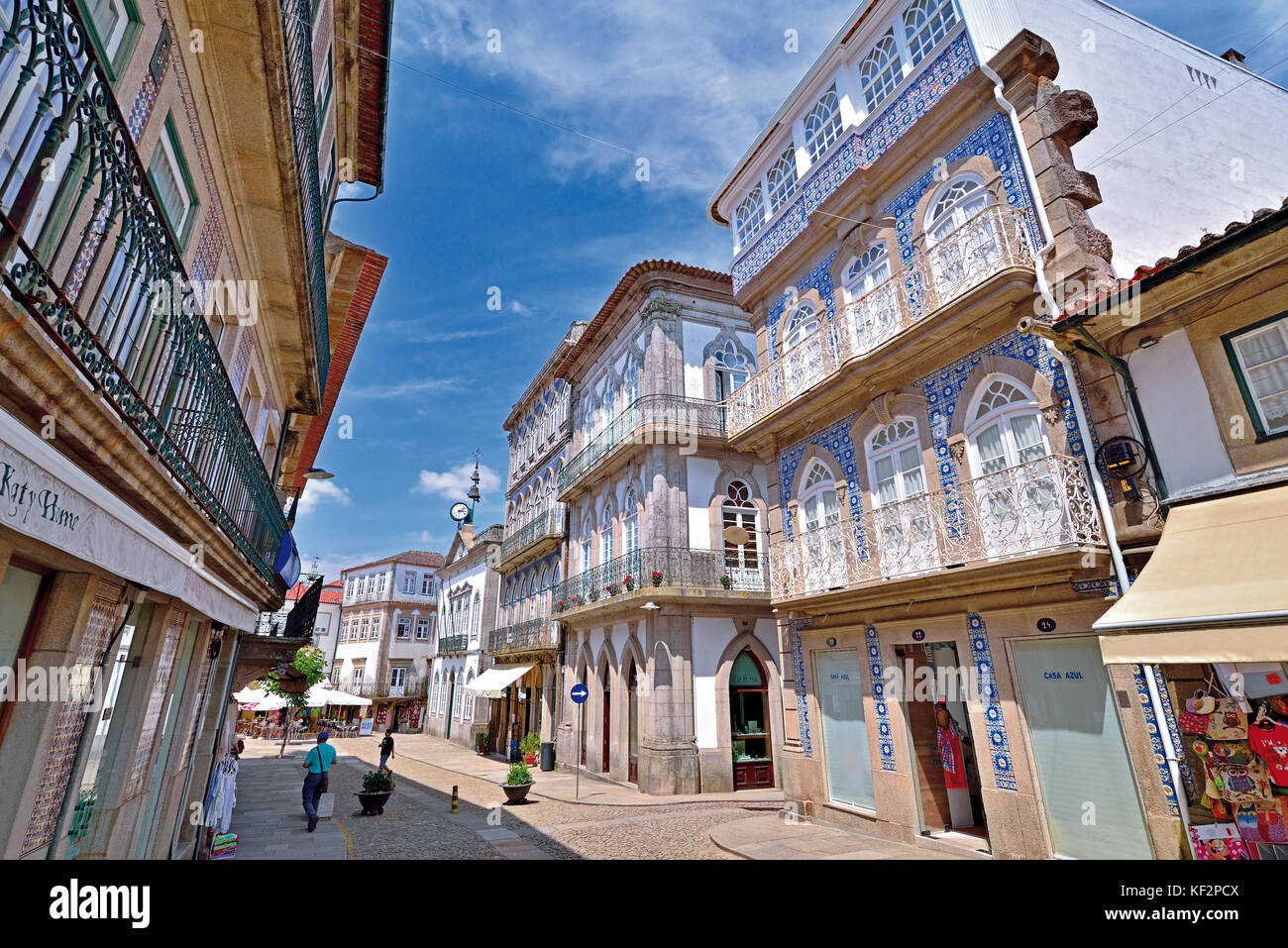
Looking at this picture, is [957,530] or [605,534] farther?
[605,534]

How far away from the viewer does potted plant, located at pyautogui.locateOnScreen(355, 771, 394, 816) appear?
14094 millimetres

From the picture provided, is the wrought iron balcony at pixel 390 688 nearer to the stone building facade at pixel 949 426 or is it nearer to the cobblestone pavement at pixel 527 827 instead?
the cobblestone pavement at pixel 527 827

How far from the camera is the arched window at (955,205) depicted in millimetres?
9578

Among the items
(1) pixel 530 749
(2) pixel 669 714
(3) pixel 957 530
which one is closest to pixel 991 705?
(3) pixel 957 530

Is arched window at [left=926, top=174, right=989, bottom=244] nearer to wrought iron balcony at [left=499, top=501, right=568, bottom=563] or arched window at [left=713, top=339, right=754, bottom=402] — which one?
arched window at [left=713, top=339, right=754, bottom=402]

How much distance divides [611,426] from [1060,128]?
14.7 meters

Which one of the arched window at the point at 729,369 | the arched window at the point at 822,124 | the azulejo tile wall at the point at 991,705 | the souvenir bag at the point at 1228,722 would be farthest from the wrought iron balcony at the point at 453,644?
the souvenir bag at the point at 1228,722

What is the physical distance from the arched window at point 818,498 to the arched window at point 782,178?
230 inches

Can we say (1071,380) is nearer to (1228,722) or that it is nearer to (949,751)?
(1228,722)

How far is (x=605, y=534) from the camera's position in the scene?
850 inches

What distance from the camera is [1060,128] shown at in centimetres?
845

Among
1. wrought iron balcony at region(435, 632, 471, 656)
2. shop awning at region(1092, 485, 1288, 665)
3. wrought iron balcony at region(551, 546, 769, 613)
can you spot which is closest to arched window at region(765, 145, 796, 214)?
wrought iron balcony at region(551, 546, 769, 613)

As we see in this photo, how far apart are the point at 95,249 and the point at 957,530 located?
30.5ft
